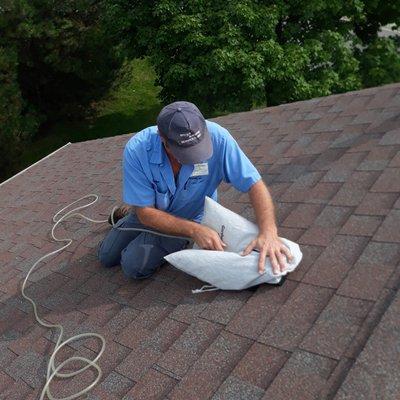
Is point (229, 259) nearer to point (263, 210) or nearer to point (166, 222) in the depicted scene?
point (263, 210)

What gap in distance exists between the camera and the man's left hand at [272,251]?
6.77ft

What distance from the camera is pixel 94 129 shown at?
15.9m

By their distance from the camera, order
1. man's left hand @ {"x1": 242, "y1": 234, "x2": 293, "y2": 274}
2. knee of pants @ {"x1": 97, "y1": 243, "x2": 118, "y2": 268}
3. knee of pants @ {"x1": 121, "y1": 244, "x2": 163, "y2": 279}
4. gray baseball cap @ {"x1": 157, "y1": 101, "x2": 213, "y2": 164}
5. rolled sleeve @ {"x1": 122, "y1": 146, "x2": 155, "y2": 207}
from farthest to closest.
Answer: knee of pants @ {"x1": 97, "y1": 243, "x2": 118, "y2": 268} < knee of pants @ {"x1": 121, "y1": 244, "x2": 163, "y2": 279} < rolled sleeve @ {"x1": 122, "y1": 146, "x2": 155, "y2": 207} < gray baseball cap @ {"x1": 157, "y1": 101, "x2": 213, "y2": 164} < man's left hand @ {"x1": 242, "y1": 234, "x2": 293, "y2": 274}

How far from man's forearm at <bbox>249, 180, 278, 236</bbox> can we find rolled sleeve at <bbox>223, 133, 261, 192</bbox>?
0.04 metres

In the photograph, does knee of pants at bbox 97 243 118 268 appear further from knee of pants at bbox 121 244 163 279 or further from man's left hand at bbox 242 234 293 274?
man's left hand at bbox 242 234 293 274

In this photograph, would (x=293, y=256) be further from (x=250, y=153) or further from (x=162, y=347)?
(x=250, y=153)

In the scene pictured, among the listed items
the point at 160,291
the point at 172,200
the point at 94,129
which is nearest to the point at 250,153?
the point at 172,200

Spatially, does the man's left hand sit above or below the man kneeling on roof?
below

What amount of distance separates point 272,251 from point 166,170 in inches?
31.8

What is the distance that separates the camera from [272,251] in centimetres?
212

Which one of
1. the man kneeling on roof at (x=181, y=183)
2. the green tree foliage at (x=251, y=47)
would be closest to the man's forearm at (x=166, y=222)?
the man kneeling on roof at (x=181, y=183)

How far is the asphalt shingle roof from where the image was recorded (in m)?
1.62

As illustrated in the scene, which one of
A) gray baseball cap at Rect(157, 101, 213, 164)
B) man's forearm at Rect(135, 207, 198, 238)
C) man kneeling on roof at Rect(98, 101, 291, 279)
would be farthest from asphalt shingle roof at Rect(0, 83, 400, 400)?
gray baseball cap at Rect(157, 101, 213, 164)

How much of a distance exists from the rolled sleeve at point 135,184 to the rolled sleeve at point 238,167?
476 mm
